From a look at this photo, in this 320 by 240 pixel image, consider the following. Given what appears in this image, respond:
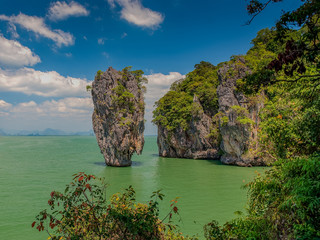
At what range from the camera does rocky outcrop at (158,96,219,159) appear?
97.9ft

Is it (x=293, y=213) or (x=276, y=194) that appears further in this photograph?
(x=276, y=194)

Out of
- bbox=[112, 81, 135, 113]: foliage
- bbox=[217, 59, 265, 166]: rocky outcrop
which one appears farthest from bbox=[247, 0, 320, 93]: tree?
bbox=[112, 81, 135, 113]: foliage

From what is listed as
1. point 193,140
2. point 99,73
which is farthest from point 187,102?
point 99,73

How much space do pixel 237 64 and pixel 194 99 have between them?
7.82 metres

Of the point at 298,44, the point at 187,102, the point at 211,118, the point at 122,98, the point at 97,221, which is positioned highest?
the point at 187,102

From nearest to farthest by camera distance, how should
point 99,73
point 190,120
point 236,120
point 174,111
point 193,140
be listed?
1. point 236,120
2. point 99,73
3. point 190,120
4. point 193,140
5. point 174,111

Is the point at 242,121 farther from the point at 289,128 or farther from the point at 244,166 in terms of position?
the point at 289,128

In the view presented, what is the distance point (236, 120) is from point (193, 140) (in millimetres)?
9421

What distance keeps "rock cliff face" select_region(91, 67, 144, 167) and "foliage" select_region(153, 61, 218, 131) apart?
7841 mm

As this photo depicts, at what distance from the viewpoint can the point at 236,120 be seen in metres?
23.4

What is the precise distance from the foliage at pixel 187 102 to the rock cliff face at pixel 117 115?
25.7 ft

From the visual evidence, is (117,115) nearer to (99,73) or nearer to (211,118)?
(99,73)

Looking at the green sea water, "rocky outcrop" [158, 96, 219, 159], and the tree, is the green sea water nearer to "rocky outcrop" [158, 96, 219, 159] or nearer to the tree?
the tree

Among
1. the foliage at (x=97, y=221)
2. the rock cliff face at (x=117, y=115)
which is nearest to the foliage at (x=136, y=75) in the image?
the rock cliff face at (x=117, y=115)
